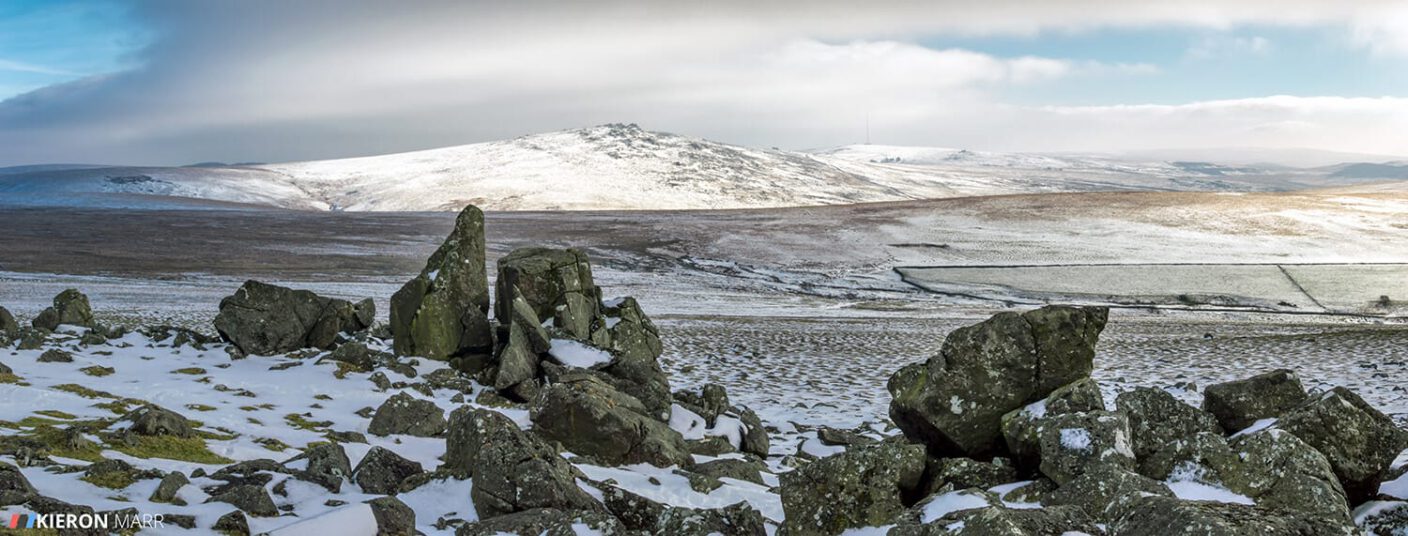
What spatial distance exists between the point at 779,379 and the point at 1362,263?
54.7 metres

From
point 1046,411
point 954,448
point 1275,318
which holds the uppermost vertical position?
point 1046,411

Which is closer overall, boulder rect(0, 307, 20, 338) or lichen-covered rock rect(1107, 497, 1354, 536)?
lichen-covered rock rect(1107, 497, 1354, 536)

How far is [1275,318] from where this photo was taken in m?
40.3

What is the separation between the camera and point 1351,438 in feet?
33.5

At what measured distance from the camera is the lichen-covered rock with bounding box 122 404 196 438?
12695 mm

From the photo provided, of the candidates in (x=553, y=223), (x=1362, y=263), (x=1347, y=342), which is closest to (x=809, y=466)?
(x=1347, y=342)

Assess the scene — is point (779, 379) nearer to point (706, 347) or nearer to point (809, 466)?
point (706, 347)

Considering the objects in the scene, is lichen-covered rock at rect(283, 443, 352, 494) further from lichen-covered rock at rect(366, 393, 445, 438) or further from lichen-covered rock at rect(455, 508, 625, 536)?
lichen-covered rock at rect(366, 393, 445, 438)

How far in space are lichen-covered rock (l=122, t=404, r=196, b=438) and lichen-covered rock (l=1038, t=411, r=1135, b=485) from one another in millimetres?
11601

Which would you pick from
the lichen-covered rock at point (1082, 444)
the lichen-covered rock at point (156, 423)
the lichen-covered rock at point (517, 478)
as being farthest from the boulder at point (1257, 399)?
the lichen-covered rock at point (156, 423)

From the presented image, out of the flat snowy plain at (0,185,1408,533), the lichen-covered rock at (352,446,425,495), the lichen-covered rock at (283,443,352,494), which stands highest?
the lichen-covered rock at (283,443,352,494)

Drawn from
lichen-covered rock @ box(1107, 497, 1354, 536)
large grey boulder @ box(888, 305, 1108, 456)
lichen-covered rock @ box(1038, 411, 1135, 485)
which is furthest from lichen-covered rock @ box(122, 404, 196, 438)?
lichen-covered rock @ box(1107, 497, 1354, 536)

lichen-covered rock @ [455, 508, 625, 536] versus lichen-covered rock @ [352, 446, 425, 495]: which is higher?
lichen-covered rock @ [455, 508, 625, 536]

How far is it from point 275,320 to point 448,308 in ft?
13.0
